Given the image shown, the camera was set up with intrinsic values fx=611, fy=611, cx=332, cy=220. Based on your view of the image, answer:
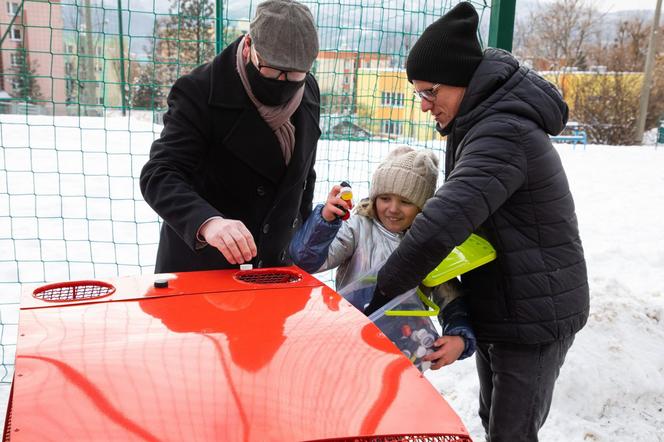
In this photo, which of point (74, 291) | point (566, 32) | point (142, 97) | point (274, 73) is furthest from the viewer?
point (566, 32)

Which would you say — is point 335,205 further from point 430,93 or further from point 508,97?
point 508,97

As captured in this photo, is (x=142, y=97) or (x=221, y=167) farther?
(x=142, y=97)

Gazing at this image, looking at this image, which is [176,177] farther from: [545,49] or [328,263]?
[545,49]

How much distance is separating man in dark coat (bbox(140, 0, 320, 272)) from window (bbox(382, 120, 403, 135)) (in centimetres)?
327

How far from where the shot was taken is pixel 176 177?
1.66 meters

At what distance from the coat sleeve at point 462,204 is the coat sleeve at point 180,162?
0.49 meters

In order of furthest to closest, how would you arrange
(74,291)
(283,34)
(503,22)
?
(503,22)
(283,34)
(74,291)

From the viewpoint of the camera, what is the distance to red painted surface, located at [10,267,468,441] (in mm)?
880

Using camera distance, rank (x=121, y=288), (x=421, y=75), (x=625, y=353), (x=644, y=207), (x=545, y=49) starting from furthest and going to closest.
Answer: (x=545, y=49), (x=644, y=207), (x=625, y=353), (x=421, y=75), (x=121, y=288)

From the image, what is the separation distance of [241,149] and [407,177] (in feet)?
1.62

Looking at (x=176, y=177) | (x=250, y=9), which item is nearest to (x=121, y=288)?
(x=176, y=177)

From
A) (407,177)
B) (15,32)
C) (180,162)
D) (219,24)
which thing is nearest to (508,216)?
(407,177)

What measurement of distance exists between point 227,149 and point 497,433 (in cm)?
115

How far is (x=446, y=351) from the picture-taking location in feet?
5.36
